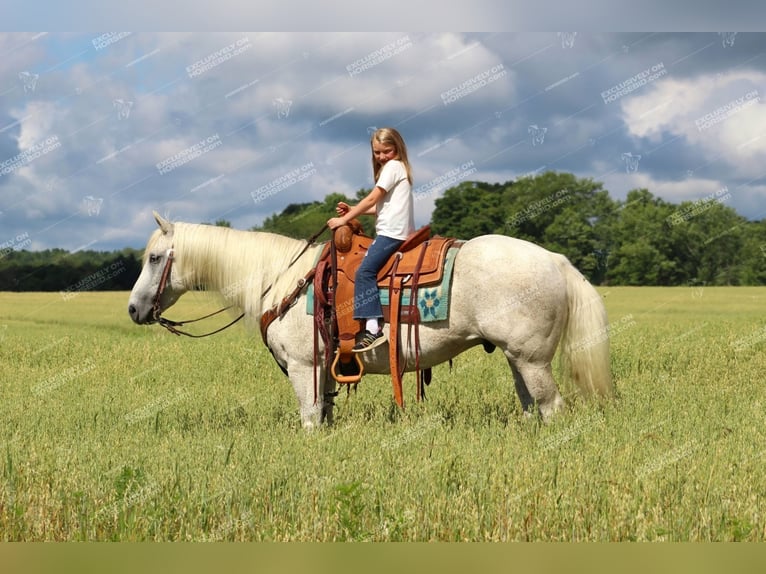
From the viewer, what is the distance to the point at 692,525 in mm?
4500

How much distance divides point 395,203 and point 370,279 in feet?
2.32

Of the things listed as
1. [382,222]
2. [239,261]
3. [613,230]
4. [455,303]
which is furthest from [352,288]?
[613,230]

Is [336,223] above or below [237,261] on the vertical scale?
above

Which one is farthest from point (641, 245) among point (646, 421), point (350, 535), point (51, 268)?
point (350, 535)

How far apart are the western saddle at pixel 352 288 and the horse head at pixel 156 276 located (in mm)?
1220

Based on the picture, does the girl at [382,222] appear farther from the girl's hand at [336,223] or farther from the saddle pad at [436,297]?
the saddle pad at [436,297]

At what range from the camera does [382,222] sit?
6762 mm

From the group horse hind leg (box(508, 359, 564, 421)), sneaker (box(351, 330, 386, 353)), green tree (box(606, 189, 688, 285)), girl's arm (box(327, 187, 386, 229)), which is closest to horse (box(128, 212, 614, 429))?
horse hind leg (box(508, 359, 564, 421))

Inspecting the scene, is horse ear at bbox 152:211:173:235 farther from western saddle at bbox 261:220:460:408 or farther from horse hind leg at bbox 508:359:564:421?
horse hind leg at bbox 508:359:564:421

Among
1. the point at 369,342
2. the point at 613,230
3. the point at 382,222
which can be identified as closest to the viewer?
the point at 382,222

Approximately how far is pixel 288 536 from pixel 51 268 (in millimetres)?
42266

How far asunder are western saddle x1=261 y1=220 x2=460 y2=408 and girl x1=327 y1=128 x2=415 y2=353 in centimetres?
9

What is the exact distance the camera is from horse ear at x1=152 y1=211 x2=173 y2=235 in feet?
24.2

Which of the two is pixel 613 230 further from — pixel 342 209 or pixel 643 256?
pixel 342 209
